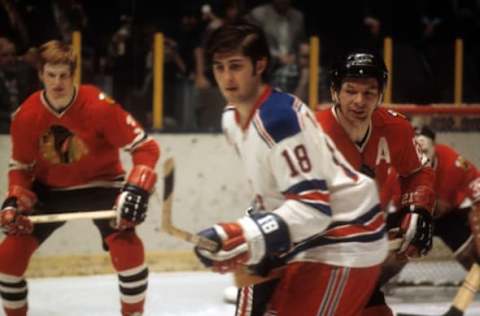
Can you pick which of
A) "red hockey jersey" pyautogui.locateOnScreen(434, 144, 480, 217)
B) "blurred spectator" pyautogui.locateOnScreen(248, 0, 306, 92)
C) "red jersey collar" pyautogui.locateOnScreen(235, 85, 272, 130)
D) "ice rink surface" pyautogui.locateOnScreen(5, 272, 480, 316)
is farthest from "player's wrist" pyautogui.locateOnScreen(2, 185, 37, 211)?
"blurred spectator" pyautogui.locateOnScreen(248, 0, 306, 92)

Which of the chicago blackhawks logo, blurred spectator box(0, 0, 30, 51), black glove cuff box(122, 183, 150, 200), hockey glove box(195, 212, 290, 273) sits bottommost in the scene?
black glove cuff box(122, 183, 150, 200)

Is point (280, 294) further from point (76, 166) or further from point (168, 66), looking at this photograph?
point (168, 66)

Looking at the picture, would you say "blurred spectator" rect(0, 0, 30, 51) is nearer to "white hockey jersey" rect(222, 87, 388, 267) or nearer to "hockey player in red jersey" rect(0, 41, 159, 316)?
"hockey player in red jersey" rect(0, 41, 159, 316)

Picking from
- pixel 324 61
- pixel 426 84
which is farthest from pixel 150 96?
pixel 426 84

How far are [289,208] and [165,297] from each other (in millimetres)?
2463

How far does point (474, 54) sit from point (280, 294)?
385 centimetres

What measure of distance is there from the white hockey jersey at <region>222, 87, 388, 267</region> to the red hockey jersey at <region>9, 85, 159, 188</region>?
1196 mm

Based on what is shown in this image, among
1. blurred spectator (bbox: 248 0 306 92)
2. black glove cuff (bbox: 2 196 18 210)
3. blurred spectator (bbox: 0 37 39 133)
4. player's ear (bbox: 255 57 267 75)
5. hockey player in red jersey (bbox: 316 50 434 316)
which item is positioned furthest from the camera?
blurred spectator (bbox: 248 0 306 92)

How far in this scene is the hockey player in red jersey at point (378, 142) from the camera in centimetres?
240

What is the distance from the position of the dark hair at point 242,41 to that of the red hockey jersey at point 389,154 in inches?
20.2

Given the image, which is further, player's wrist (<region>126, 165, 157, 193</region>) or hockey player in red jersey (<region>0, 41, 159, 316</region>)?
hockey player in red jersey (<region>0, 41, 159, 316</region>)

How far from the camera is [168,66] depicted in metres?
4.95

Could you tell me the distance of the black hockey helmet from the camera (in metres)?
2.40

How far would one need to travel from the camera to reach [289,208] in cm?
184
